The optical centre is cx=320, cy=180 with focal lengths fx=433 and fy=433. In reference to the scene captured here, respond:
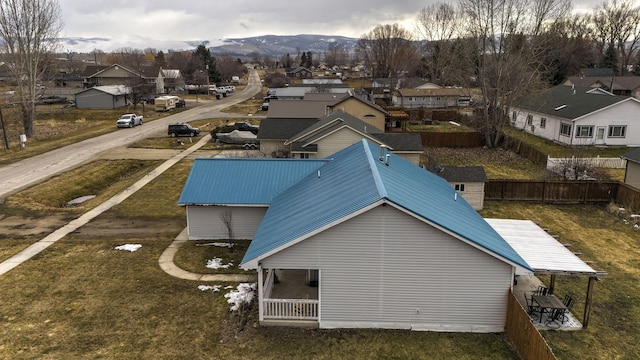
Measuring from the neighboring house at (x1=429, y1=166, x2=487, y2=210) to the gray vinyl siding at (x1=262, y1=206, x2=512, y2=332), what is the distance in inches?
540

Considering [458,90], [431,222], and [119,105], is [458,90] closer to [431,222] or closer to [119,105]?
[119,105]

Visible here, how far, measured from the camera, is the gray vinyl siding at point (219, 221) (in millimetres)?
22047

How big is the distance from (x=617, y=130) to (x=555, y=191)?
2183 cm

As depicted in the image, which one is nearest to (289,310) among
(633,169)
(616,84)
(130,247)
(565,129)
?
(130,247)

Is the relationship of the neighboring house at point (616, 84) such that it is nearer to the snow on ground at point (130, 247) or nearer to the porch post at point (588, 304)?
the porch post at point (588, 304)

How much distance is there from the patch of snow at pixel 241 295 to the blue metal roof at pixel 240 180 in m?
4.98

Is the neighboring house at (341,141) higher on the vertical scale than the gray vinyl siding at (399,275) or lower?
higher

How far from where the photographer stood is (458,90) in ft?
257

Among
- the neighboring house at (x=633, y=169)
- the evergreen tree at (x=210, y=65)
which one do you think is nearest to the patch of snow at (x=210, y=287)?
the neighboring house at (x=633, y=169)

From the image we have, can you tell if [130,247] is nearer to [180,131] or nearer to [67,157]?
[67,157]

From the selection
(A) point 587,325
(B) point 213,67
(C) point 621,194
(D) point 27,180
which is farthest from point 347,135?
(B) point 213,67

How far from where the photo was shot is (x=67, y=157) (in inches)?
1567

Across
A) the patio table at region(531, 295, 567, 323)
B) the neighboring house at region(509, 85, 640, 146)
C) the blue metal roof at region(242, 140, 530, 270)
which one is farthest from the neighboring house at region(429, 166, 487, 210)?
the neighboring house at region(509, 85, 640, 146)

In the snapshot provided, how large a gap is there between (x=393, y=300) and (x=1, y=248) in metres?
19.2
